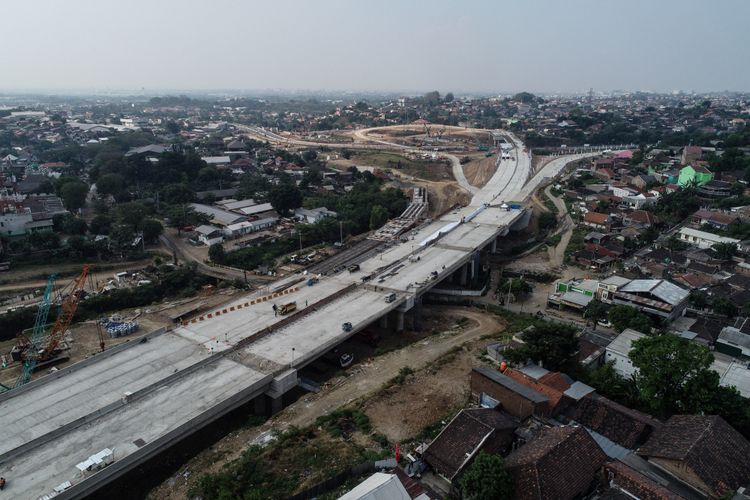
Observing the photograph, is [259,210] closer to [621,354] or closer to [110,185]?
[110,185]

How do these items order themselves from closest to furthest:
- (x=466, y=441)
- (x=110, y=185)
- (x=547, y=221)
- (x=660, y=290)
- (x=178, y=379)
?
1. (x=466, y=441)
2. (x=178, y=379)
3. (x=660, y=290)
4. (x=547, y=221)
5. (x=110, y=185)

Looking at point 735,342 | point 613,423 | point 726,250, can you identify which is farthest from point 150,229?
point 726,250

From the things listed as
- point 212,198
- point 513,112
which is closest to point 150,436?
point 212,198

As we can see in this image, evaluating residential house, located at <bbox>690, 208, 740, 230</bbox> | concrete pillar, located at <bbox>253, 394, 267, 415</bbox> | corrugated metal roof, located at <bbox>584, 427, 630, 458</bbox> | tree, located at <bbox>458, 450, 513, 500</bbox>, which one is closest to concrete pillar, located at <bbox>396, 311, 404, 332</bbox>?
concrete pillar, located at <bbox>253, 394, 267, 415</bbox>

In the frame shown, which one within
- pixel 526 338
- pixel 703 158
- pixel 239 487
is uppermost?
pixel 703 158

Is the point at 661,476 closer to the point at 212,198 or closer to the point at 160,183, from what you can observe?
the point at 212,198

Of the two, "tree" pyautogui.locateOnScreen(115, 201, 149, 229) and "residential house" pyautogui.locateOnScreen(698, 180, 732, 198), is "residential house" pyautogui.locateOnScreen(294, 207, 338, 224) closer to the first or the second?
"tree" pyautogui.locateOnScreen(115, 201, 149, 229)

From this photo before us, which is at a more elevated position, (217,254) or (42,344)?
(217,254)
